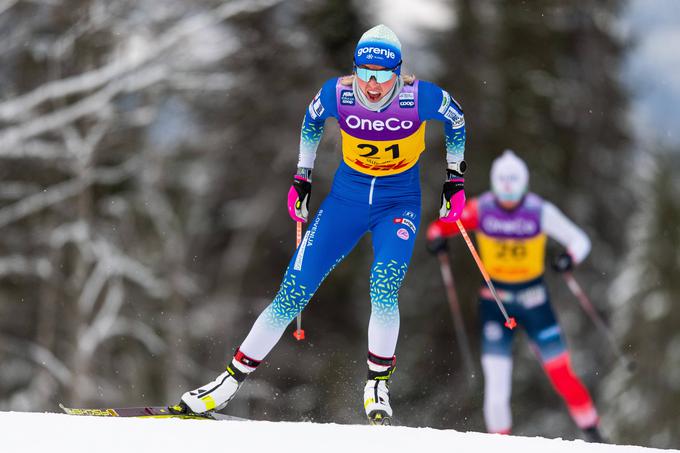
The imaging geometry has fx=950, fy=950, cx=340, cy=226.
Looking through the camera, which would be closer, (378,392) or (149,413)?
(378,392)

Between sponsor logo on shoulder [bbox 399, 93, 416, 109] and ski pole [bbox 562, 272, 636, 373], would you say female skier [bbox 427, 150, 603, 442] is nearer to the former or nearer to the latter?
ski pole [bbox 562, 272, 636, 373]

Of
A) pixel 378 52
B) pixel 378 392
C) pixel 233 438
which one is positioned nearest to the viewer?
pixel 233 438

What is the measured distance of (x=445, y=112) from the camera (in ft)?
14.4

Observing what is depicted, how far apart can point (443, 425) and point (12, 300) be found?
296 inches

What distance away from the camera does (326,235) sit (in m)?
4.38

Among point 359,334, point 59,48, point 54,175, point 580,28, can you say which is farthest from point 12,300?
point 580,28

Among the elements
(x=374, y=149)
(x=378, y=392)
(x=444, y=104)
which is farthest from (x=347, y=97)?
(x=378, y=392)

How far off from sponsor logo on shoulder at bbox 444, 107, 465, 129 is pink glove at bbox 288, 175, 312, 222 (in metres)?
0.74

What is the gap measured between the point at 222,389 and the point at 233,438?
33.8 inches

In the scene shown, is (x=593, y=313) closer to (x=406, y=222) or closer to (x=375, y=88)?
(x=406, y=222)

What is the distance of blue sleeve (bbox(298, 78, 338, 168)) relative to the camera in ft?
14.5

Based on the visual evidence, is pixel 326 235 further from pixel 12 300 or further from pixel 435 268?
pixel 12 300

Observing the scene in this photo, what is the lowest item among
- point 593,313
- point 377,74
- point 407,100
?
point 593,313

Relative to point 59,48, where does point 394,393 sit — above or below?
below
